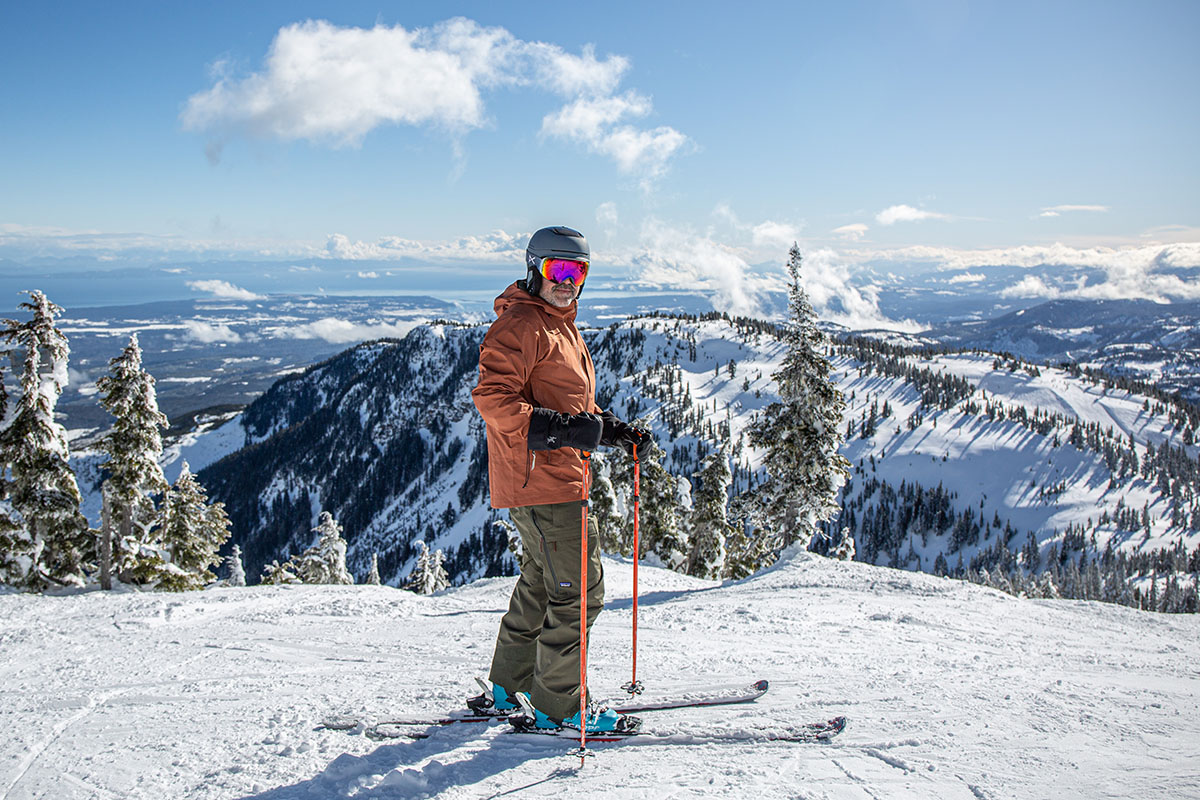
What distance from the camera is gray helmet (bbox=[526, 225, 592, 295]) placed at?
4.05m

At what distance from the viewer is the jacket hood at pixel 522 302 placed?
4.07 m

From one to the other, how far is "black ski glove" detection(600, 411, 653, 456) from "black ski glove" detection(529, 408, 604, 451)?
0.37 metres

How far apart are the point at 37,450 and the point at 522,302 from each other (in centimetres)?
1986

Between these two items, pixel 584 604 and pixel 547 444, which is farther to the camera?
pixel 584 604

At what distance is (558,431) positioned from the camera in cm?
367

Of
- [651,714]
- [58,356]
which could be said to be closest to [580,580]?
[651,714]

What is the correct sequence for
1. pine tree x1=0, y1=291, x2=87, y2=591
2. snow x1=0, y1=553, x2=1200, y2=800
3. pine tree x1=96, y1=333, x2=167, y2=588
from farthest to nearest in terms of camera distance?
pine tree x1=96, y1=333, x2=167, y2=588, pine tree x1=0, y1=291, x2=87, y2=591, snow x1=0, y1=553, x2=1200, y2=800

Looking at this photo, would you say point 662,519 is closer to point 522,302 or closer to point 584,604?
point 584,604

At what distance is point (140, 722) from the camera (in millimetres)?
4379

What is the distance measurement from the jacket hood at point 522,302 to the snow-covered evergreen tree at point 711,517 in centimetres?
2578

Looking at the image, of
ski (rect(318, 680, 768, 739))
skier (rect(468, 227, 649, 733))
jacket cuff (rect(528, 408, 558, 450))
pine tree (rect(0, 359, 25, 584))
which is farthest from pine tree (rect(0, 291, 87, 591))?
jacket cuff (rect(528, 408, 558, 450))

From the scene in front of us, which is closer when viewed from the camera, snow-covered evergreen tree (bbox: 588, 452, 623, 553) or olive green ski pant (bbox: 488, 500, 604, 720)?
olive green ski pant (bbox: 488, 500, 604, 720)

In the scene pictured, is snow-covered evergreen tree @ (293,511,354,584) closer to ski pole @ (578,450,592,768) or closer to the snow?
the snow

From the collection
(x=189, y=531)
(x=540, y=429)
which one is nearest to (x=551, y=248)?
(x=540, y=429)
